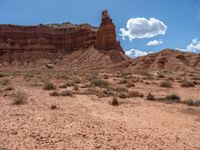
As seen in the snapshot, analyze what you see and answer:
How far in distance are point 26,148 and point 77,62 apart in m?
65.4

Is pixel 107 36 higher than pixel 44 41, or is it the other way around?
pixel 44 41

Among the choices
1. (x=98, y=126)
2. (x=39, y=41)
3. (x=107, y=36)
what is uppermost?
(x=39, y=41)

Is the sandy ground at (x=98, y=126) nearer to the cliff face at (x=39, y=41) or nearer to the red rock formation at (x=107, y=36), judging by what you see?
the red rock formation at (x=107, y=36)

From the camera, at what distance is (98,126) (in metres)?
7.97

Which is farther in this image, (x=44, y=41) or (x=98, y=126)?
(x=44, y=41)

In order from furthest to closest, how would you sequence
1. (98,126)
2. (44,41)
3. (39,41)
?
(44,41) → (39,41) → (98,126)

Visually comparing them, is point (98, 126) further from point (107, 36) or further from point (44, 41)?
point (44, 41)

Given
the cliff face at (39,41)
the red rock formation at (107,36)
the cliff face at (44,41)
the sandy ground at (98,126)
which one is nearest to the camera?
the sandy ground at (98,126)

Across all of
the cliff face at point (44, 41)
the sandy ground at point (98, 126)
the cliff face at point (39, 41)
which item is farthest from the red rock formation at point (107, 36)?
the sandy ground at point (98, 126)

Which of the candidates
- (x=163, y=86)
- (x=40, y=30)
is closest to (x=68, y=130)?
(x=163, y=86)

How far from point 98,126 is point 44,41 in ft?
259

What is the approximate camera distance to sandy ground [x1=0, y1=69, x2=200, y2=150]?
6422 mm

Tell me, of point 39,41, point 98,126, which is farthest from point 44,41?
point 98,126

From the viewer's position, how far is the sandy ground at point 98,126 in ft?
21.1
